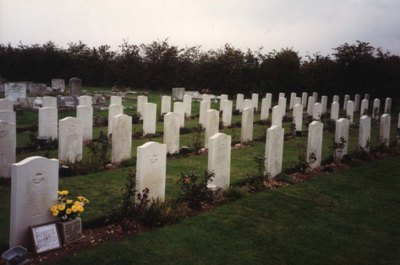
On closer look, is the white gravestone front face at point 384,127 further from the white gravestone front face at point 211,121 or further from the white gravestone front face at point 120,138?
the white gravestone front face at point 120,138

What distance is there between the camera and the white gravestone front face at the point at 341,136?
11842 mm

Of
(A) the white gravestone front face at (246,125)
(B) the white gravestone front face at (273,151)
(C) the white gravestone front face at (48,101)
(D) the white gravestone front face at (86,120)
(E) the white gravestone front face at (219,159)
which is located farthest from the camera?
(C) the white gravestone front face at (48,101)

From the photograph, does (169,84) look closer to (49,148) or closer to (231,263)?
(49,148)

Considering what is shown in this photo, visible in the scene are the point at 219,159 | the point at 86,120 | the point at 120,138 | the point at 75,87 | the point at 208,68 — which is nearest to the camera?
the point at 219,159

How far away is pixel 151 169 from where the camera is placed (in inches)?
287

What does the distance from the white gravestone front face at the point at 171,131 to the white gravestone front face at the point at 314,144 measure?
3.98 metres

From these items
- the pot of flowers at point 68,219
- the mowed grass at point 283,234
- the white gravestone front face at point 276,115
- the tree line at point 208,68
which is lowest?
the mowed grass at point 283,234

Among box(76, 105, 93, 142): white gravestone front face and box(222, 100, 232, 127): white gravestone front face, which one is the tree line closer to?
box(222, 100, 232, 127): white gravestone front face

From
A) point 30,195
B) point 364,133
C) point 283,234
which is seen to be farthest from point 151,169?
point 364,133

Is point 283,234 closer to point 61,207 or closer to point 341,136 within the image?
point 61,207

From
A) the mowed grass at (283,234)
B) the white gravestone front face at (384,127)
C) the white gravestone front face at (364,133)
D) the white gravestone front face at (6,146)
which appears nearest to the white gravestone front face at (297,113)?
the white gravestone front face at (384,127)

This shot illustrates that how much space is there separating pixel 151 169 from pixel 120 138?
4.01 metres

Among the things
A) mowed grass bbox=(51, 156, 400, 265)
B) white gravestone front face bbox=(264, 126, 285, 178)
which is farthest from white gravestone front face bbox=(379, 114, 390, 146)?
white gravestone front face bbox=(264, 126, 285, 178)

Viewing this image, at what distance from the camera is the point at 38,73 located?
122ft
